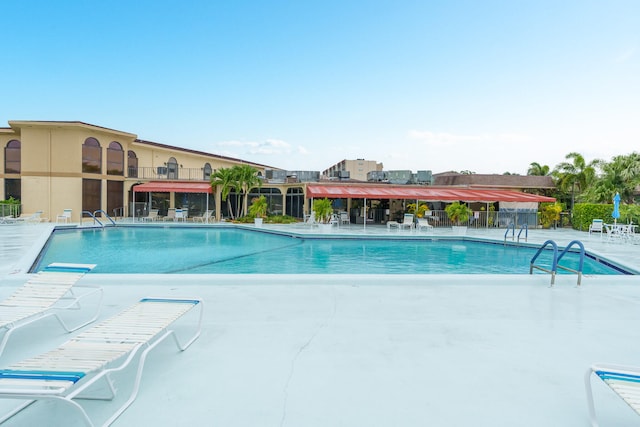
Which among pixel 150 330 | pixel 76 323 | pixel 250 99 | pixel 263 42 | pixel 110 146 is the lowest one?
pixel 76 323

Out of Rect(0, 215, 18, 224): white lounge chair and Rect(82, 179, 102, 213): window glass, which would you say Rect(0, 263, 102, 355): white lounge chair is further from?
Rect(82, 179, 102, 213): window glass

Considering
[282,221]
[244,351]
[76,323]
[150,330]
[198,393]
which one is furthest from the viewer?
[282,221]

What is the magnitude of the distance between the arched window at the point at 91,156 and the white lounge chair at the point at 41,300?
83.5ft

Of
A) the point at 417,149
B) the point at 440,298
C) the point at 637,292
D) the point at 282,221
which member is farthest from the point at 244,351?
the point at 417,149

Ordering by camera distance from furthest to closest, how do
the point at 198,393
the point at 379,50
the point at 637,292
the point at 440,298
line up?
the point at 379,50 → the point at 637,292 → the point at 440,298 → the point at 198,393

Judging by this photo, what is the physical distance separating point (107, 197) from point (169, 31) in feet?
43.7

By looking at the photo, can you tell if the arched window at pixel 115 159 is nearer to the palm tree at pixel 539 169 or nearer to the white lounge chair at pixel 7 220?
the white lounge chair at pixel 7 220

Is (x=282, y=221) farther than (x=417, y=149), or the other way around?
(x=417, y=149)

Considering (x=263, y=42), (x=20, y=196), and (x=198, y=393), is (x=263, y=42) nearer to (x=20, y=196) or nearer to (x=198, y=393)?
(x=20, y=196)

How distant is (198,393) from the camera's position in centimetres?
357

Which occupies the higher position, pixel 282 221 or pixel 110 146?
pixel 110 146

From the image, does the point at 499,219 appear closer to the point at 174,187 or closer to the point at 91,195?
the point at 174,187

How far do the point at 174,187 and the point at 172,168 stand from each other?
7.21 m

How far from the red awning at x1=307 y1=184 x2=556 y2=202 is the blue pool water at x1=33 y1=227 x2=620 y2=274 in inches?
198
